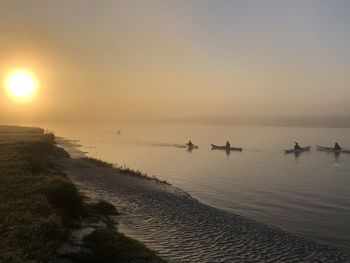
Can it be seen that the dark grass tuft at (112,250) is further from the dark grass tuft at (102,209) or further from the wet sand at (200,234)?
the dark grass tuft at (102,209)

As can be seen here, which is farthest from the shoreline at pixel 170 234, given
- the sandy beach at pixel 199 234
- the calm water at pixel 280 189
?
the calm water at pixel 280 189

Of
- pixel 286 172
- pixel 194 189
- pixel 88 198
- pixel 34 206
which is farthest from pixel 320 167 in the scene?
pixel 34 206

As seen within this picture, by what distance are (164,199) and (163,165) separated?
141ft

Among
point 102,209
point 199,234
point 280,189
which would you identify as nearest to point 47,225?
point 102,209

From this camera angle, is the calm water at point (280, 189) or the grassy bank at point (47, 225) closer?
the grassy bank at point (47, 225)

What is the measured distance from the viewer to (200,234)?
2402 cm

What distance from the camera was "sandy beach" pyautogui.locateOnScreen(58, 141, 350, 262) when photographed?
2073 cm

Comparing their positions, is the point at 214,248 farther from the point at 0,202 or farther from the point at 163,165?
the point at 163,165

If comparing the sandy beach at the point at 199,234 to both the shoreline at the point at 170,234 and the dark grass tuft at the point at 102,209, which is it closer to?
the shoreline at the point at 170,234

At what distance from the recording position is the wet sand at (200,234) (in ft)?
68.0


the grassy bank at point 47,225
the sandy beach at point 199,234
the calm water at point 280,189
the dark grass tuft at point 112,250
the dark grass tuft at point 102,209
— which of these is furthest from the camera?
the calm water at point 280,189

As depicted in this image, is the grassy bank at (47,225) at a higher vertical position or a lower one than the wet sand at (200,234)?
higher

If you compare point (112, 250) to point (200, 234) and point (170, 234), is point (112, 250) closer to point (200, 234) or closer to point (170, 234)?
point (170, 234)

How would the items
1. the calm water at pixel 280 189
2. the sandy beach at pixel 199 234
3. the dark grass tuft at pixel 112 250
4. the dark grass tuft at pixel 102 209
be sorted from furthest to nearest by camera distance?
the calm water at pixel 280 189
the dark grass tuft at pixel 102 209
the sandy beach at pixel 199 234
the dark grass tuft at pixel 112 250
